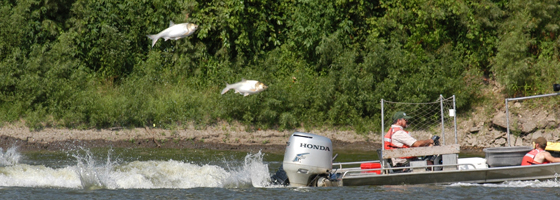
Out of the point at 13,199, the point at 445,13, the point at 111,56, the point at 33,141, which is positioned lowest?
the point at 13,199

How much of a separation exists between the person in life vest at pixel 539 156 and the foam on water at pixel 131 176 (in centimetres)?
490

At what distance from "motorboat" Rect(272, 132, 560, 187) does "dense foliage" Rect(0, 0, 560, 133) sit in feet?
28.2

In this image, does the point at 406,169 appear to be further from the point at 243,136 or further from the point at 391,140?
the point at 243,136

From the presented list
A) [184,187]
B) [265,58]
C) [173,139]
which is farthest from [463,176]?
[265,58]

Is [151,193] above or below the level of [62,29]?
below

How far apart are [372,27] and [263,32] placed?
3.94 m

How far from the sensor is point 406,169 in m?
12.6

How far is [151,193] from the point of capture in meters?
11.8

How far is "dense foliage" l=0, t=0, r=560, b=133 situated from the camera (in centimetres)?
2103

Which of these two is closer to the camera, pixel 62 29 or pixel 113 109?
pixel 113 109

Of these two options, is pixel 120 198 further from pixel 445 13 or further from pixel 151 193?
pixel 445 13

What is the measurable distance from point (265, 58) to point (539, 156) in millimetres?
13161

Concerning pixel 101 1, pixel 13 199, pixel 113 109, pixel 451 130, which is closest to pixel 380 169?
pixel 13 199

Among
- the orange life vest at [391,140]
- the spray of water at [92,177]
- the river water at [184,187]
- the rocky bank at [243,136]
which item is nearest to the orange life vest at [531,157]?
the river water at [184,187]
